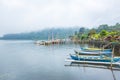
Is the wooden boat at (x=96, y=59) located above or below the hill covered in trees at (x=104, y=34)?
below

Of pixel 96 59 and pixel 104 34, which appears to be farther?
pixel 104 34

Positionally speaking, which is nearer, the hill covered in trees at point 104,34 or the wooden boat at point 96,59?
the wooden boat at point 96,59

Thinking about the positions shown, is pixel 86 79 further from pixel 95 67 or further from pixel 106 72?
pixel 95 67

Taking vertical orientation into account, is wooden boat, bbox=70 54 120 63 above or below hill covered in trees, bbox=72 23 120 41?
below

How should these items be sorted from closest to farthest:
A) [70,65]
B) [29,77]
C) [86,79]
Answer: [86,79] → [29,77] → [70,65]

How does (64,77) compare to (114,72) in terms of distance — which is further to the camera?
(114,72)

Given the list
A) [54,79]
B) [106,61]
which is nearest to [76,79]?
[54,79]

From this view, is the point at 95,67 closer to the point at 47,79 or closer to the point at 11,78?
the point at 47,79

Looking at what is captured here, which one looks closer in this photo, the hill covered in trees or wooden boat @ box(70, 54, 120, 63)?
wooden boat @ box(70, 54, 120, 63)

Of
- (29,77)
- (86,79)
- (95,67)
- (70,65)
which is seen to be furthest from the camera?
(70,65)

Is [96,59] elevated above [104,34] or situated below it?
below

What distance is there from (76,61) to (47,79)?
12534mm

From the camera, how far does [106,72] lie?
3080cm

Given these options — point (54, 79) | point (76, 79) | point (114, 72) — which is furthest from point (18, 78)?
point (114, 72)
